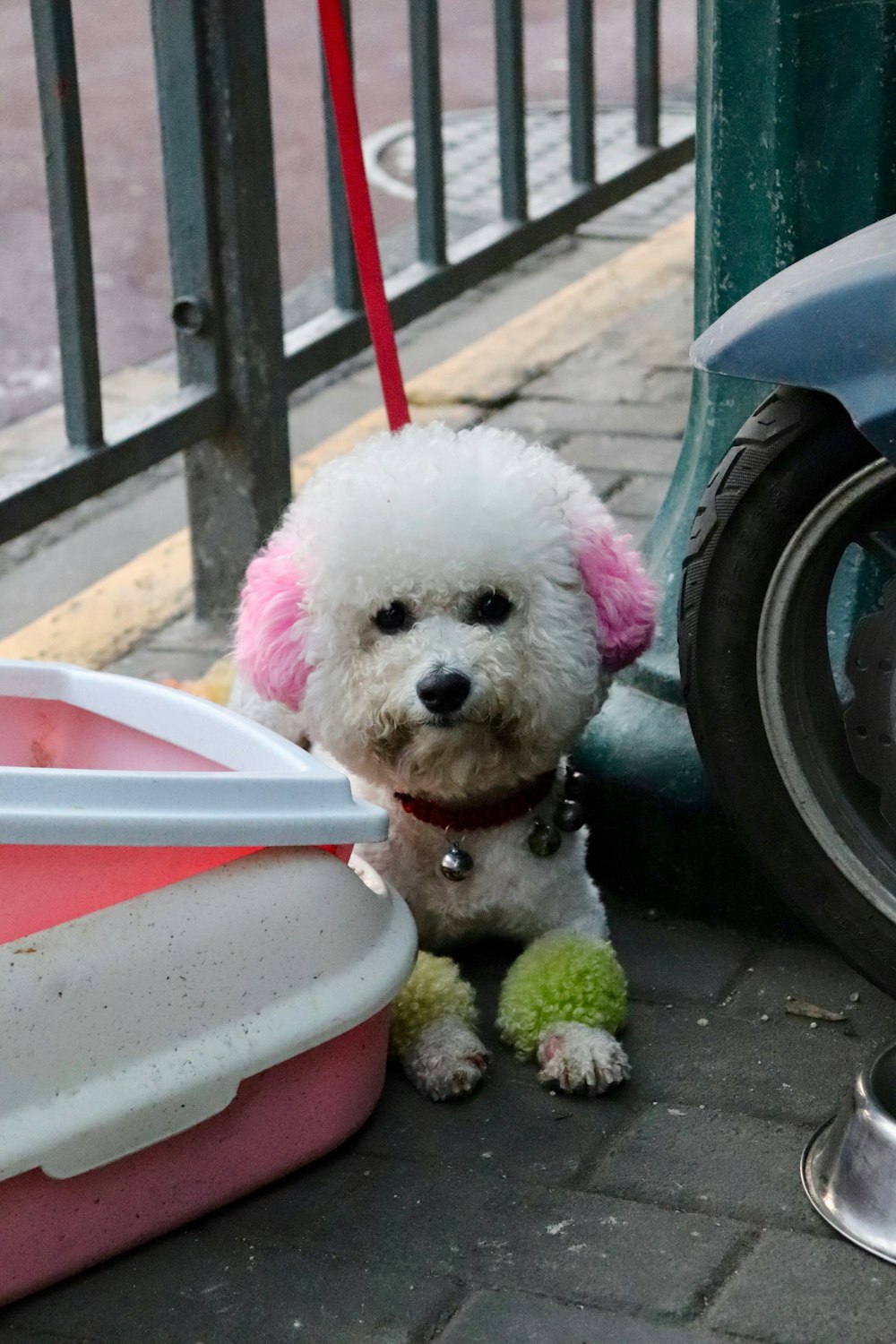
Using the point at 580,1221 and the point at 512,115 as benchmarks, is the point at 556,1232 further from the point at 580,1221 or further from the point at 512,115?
the point at 512,115

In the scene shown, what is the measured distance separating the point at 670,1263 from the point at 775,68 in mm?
1278

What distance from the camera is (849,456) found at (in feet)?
5.34

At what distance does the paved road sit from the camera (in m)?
5.25

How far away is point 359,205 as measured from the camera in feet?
6.92

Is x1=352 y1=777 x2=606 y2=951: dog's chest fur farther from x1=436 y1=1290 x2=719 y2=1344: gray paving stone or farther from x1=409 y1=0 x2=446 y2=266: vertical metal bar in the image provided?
x1=409 y1=0 x2=446 y2=266: vertical metal bar

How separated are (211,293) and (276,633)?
120 cm

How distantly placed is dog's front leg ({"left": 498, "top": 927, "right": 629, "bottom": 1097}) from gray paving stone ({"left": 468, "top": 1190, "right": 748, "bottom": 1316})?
6.9 inches

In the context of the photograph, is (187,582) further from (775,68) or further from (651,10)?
(651,10)

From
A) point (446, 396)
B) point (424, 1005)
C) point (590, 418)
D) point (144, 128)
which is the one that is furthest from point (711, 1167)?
point (144, 128)

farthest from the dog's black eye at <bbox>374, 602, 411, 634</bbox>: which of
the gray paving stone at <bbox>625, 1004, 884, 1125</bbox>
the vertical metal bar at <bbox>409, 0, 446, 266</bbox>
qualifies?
the vertical metal bar at <bbox>409, 0, 446, 266</bbox>

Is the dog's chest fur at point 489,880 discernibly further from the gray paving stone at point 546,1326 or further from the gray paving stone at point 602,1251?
the gray paving stone at point 546,1326

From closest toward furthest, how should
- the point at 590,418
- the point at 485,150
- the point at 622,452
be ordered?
1. the point at 622,452
2. the point at 590,418
3. the point at 485,150

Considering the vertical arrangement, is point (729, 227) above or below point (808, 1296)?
above

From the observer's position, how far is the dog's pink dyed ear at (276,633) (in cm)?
190
